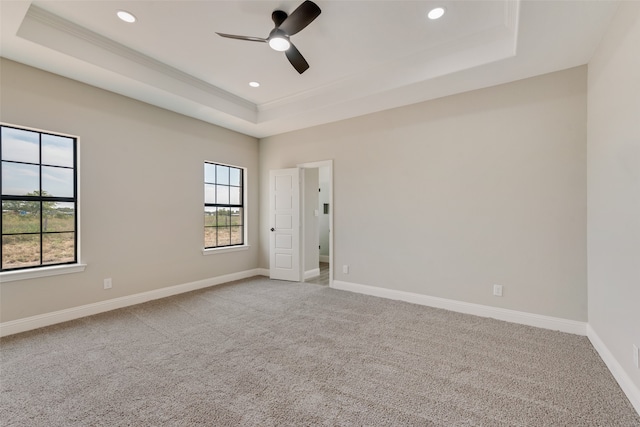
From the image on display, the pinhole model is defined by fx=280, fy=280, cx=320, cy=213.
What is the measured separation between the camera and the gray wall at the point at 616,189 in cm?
188

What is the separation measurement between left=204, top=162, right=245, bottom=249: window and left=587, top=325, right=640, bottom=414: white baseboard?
16.4 ft

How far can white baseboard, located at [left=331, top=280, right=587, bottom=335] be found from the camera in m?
2.95

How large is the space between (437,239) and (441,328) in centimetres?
115

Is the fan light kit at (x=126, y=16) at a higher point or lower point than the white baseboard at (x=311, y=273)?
higher

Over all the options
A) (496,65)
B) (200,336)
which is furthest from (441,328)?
(496,65)

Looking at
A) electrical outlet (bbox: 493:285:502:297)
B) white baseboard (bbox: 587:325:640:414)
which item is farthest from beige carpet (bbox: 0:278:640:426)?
electrical outlet (bbox: 493:285:502:297)

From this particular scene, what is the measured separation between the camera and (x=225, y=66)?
348 cm

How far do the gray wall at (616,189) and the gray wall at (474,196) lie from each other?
21cm

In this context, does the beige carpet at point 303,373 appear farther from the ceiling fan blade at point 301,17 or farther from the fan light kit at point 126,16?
the fan light kit at point 126,16

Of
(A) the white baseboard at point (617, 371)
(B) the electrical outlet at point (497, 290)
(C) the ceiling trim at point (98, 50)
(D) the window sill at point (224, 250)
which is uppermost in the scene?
(C) the ceiling trim at point (98, 50)

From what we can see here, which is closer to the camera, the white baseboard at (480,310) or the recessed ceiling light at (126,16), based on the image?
the recessed ceiling light at (126,16)

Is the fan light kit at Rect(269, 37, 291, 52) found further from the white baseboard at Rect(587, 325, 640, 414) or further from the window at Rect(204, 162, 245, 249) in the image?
the white baseboard at Rect(587, 325, 640, 414)

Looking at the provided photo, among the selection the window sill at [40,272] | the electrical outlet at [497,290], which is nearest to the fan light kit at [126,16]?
the window sill at [40,272]

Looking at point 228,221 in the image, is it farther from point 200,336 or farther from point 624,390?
point 624,390
